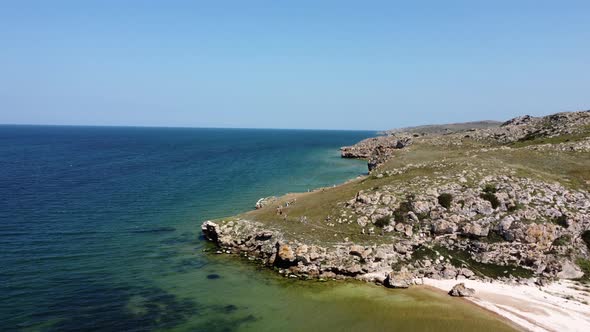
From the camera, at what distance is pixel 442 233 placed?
47.6 metres

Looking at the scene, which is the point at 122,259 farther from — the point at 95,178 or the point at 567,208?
the point at 95,178

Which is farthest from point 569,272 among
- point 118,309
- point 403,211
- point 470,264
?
point 118,309

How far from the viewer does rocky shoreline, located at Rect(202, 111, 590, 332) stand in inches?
1674

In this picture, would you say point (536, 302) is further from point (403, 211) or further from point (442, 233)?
point (403, 211)

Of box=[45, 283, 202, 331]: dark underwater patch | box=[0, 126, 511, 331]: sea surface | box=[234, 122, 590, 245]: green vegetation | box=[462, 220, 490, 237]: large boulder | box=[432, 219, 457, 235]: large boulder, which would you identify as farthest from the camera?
box=[234, 122, 590, 245]: green vegetation

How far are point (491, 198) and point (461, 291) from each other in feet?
59.5

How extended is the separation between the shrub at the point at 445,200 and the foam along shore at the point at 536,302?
40.1 ft

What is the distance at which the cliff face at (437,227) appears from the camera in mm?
43000

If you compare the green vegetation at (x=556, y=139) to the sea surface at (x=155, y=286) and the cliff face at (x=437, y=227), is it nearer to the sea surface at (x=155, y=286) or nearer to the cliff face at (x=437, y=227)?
the cliff face at (x=437, y=227)

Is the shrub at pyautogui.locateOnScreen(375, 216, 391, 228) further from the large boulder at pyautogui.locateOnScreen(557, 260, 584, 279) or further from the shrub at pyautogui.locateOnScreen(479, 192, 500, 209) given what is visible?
the large boulder at pyautogui.locateOnScreen(557, 260, 584, 279)

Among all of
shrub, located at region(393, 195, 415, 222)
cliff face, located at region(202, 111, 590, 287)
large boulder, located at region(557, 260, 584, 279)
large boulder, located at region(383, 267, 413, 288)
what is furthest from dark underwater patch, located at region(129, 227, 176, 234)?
large boulder, located at region(557, 260, 584, 279)

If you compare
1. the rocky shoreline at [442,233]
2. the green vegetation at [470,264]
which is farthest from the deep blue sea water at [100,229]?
the green vegetation at [470,264]

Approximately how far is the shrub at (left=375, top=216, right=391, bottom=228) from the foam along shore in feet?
32.0

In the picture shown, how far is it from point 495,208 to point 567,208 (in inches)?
347
